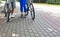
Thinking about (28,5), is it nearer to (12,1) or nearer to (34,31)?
(12,1)

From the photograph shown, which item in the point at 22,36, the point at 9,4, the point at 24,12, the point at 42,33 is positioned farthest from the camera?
the point at 24,12

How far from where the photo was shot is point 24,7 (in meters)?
10.8

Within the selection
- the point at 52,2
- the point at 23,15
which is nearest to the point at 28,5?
the point at 23,15

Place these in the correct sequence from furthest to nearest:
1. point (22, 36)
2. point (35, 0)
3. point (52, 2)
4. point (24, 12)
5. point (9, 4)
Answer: point (35, 0) → point (52, 2) → point (24, 12) → point (9, 4) → point (22, 36)

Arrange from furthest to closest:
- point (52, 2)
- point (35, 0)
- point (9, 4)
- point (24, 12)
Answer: point (35, 0), point (52, 2), point (24, 12), point (9, 4)

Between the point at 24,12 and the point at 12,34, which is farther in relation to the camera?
the point at 24,12

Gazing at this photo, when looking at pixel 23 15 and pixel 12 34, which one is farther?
pixel 23 15

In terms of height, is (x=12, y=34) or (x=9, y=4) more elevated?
(x=9, y=4)

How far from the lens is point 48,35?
675 centimetres

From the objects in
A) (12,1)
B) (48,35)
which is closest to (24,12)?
(12,1)

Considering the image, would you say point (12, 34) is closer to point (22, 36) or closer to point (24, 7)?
point (22, 36)

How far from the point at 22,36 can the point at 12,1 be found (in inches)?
169

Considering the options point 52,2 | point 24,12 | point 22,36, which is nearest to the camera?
point 22,36

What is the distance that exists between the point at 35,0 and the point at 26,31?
17.4 metres
